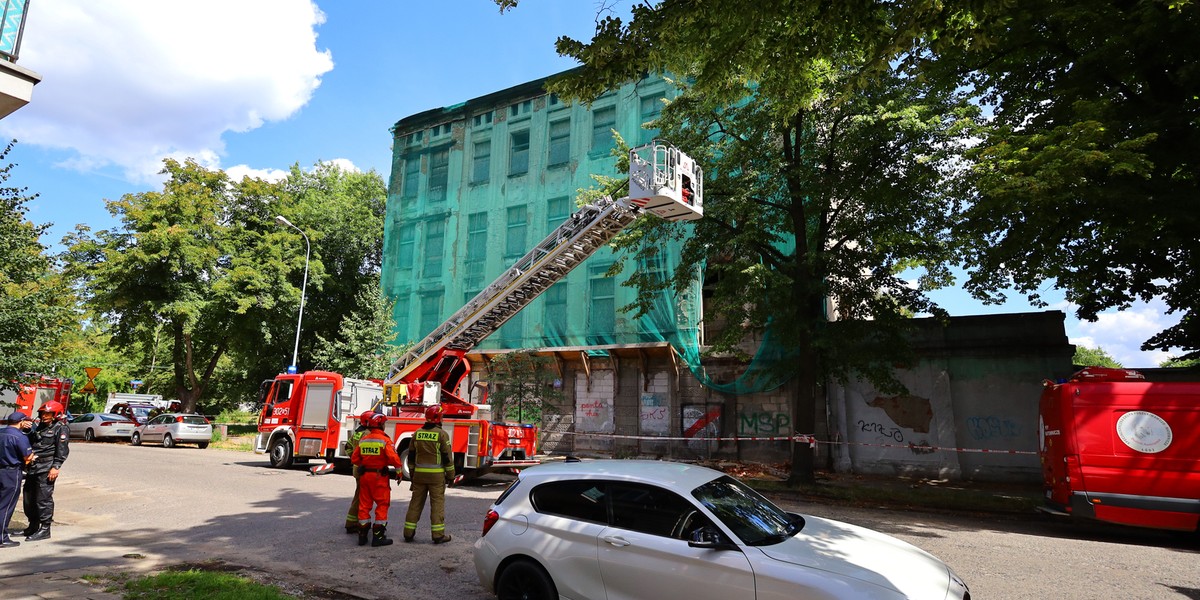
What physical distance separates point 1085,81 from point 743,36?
828cm

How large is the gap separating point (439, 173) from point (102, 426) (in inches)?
680

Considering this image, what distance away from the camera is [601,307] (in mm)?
22156

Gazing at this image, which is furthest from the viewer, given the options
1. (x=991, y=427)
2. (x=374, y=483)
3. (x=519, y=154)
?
(x=519, y=154)

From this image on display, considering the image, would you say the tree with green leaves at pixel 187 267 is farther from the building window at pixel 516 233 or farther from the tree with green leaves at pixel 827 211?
the tree with green leaves at pixel 827 211

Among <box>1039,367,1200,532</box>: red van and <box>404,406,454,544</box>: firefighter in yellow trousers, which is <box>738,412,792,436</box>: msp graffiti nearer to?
<box>1039,367,1200,532</box>: red van

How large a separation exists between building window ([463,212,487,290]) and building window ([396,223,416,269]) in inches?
125

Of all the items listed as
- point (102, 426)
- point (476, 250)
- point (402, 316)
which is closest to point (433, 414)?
point (476, 250)

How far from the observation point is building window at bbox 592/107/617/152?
77.0 ft

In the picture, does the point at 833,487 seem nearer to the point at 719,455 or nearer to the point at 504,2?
the point at 719,455

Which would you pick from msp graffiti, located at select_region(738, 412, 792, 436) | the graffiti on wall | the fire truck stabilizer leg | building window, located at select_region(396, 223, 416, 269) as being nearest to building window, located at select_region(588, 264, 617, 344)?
the graffiti on wall

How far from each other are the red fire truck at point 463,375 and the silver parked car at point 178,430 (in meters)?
8.84

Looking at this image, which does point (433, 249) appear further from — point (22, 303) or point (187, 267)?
point (22, 303)

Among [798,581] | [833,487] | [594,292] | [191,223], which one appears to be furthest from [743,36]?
[191,223]

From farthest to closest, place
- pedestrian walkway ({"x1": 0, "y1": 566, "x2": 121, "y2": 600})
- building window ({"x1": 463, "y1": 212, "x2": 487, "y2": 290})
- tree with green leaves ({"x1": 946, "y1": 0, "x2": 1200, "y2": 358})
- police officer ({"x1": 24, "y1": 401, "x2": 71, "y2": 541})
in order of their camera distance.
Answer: building window ({"x1": 463, "y1": 212, "x2": 487, "y2": 290})
tree with green leaves ({"x1": 946, "y1": 0, "x2": 1200, "y2": 358})
police officer ({"x1": 24, "y1": 401, "x2": 71, "y2": 541})
pedestrian walkway ({"x1": 0, "y1": 566, "x2": 121, "y2": 600})
